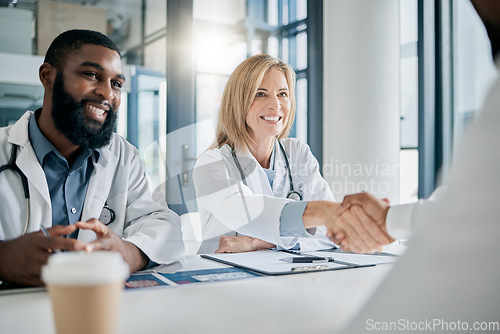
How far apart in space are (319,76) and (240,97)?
1.62m

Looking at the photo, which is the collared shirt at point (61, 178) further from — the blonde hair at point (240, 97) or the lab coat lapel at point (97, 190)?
the blonde hair at point (240, 97)

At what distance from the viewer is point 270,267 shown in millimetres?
1120

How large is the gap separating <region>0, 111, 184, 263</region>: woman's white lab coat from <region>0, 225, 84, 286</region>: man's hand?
0.11 meters

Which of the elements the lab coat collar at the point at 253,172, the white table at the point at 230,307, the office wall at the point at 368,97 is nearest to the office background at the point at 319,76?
the office wall at the point at 368,97

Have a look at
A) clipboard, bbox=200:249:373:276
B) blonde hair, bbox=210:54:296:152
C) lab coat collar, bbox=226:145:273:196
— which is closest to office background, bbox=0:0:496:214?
blonde hair, bbox=210:54:296:152

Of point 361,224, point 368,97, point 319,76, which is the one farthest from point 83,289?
point 319,76

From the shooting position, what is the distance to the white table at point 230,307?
0.67 metres

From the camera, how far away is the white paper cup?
45cm

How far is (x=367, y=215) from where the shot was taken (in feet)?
3.95

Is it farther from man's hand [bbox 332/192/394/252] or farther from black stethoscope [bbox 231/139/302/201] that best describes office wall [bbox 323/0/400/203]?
man's hand [bbox 332/192/394/252]

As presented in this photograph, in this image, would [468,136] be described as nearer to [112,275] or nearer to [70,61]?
[112,275]

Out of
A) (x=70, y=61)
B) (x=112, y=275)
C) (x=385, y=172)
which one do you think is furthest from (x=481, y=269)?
(x=385, y=172)

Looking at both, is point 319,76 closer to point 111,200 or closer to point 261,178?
point 261,178

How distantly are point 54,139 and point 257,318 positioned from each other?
100cm
